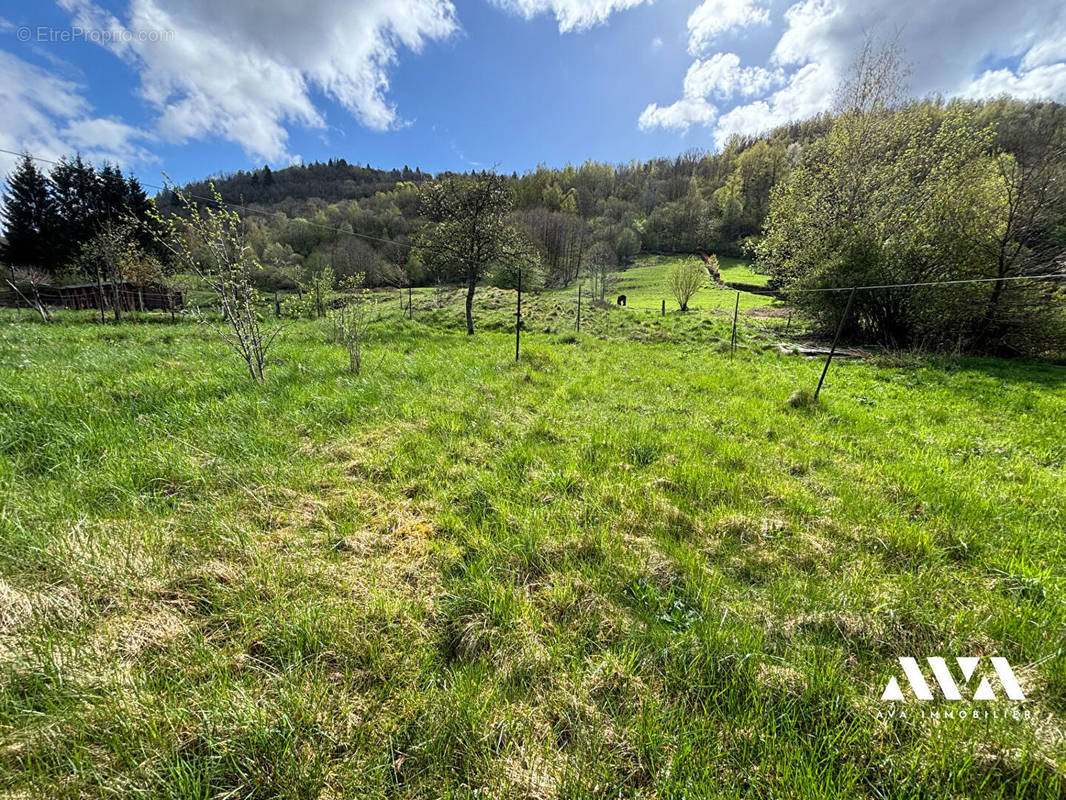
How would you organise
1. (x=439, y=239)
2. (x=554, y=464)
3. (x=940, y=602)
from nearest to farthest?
(x=940, y=602) < (x=554, y=464) < (x=439, y=239)

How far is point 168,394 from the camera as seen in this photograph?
559cm

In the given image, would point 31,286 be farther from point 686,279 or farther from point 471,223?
point 686,279

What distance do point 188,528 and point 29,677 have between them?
4.30ft

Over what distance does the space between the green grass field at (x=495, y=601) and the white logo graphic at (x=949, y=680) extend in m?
0.06

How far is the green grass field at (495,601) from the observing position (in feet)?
5.46

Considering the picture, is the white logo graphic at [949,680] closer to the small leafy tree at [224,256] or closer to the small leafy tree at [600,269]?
the small leafy tree at [224,256]

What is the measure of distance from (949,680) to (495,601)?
278 centimetres

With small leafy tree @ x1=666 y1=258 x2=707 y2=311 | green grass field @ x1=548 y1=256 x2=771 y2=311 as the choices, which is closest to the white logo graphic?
small leafy tree @ x1=666 y1=258 x2=707 y2=311

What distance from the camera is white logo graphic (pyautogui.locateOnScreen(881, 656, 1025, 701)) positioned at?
2076 millimetres

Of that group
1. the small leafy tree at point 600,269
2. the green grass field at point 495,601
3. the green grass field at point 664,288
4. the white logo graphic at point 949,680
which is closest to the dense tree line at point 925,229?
the green grass field at point 495,601

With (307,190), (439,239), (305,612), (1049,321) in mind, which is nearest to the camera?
(305,612)

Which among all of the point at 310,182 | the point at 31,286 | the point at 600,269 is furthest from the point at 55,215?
the point at 310,182

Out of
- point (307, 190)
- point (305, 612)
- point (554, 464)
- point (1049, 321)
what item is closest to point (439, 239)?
point (554, 464)

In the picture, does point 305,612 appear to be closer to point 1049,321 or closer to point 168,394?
point 168,394
